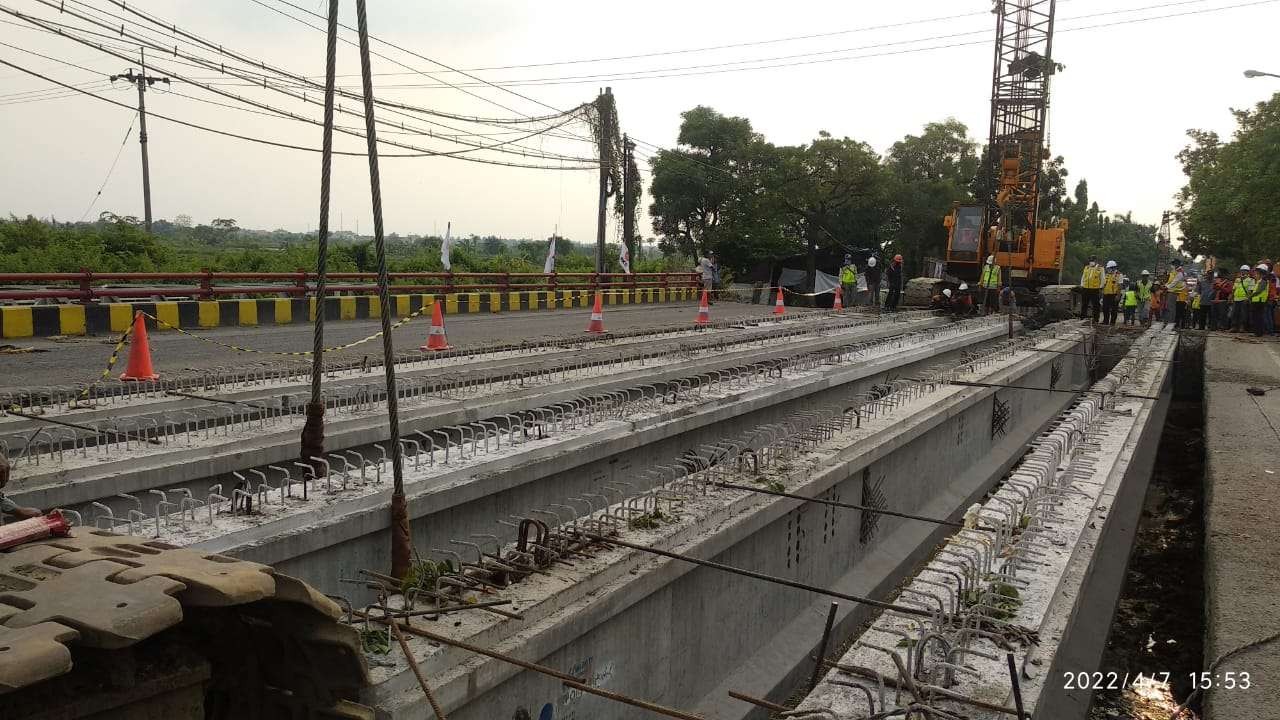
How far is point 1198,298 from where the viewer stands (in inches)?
1013

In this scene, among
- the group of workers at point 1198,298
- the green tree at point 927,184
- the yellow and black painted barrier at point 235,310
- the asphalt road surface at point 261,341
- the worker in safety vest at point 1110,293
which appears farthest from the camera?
the green tree at point 927,184

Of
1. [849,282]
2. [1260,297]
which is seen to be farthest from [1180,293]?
[849,282]

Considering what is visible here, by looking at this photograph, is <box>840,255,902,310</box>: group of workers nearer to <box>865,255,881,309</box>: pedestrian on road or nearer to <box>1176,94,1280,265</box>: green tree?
<box>865,255,881,309</box>: pedestrian on road

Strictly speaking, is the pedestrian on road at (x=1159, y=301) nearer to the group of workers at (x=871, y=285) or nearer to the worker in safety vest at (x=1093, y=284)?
the worker in safety vest at (x=1093, y=284)

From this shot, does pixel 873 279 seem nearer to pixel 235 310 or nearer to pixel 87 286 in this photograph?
pixel 235 310

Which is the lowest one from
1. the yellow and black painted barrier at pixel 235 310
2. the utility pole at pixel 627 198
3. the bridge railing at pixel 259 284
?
the yellow and black painted barrier at pixel 235 310

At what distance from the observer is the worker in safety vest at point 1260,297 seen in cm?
2161

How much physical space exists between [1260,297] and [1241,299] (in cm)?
87

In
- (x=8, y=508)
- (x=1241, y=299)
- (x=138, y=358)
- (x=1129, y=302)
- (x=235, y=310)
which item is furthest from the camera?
(x=1129, y=302)

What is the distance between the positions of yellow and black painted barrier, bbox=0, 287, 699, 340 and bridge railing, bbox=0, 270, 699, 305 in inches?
9.4

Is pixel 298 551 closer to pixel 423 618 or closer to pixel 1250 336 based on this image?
pixel 423 618

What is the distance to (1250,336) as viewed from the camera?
2170cm

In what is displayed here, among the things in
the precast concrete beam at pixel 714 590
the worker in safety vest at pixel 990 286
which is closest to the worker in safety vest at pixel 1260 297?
the worker in safety vest at pixel 990 286

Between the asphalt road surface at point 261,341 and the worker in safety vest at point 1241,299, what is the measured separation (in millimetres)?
13201
